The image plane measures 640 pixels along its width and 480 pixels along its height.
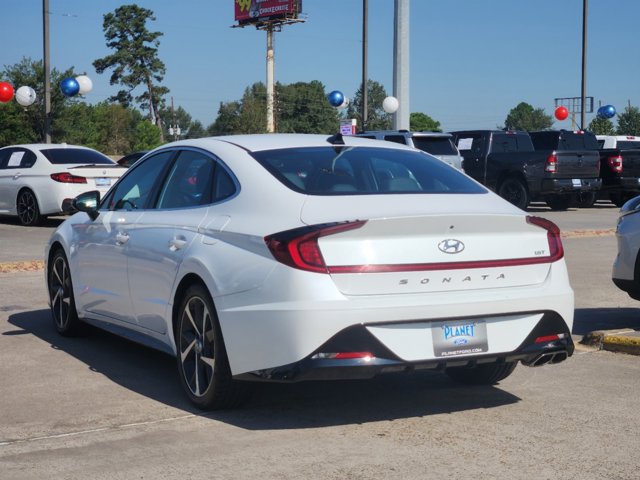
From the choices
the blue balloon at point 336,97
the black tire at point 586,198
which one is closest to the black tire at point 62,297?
the black tire at point 586,198

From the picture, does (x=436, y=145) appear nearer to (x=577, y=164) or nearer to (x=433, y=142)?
(x=433, y=142)

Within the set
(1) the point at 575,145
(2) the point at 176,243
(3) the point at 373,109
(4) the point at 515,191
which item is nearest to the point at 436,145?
(4) the point at 515,191

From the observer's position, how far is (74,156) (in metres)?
19.9

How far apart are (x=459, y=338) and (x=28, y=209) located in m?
15.7

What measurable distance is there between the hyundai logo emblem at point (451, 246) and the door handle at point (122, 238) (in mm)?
2397

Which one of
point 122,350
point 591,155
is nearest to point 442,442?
point 122,350

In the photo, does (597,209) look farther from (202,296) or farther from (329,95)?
(202,296)

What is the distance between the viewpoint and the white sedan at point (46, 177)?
62.6ft

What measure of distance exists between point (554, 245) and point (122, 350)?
3.52m

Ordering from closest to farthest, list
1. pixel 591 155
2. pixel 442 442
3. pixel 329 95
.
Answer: pixel 442 442, pixel 591 155, pixel 329 95

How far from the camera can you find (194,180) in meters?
6.51

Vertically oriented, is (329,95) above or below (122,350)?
above

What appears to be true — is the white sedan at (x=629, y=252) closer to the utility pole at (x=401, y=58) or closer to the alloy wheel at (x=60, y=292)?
the alloy wheel at (x=60, y=292)

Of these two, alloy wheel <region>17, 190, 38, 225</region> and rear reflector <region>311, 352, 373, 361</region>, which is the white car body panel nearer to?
rear reflector <region>311, 352, 373, 361</region>
